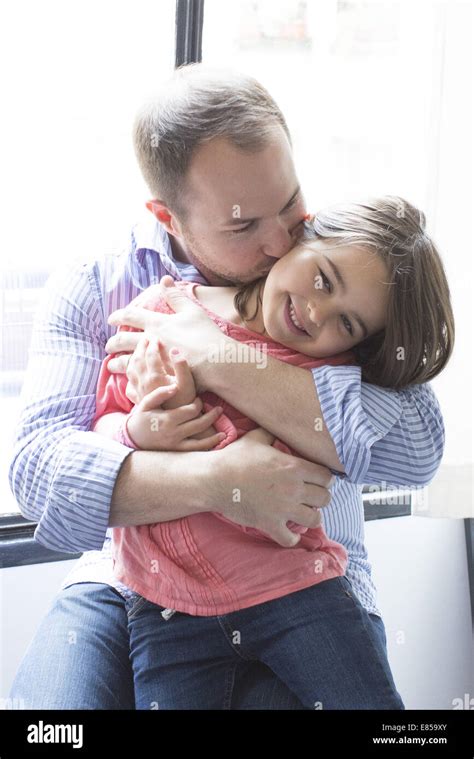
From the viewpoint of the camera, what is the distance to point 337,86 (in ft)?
7.43

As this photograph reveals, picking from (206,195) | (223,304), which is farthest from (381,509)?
(206,195)

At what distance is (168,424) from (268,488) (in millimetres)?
189

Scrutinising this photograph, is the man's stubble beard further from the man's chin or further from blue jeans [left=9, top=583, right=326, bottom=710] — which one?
blue jeans [left=9, top=583, right=326, bottom=710]

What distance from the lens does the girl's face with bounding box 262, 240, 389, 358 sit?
4.73 feet

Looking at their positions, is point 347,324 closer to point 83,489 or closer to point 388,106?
point 83,489

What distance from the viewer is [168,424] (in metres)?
1.44

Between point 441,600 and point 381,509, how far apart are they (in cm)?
31

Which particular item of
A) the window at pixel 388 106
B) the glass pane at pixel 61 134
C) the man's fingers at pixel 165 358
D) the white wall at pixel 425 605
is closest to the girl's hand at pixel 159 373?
the man's fingers at pixel 165 358

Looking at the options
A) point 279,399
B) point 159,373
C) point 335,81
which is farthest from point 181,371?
point 335,81

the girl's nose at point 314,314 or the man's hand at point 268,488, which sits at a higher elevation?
the girl's nose at point 314,314

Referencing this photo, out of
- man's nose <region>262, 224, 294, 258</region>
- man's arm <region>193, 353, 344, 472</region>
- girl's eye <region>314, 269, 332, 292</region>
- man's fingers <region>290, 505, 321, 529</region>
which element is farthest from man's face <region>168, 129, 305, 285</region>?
man's fingers <region>290, 505, 321, 529</region>

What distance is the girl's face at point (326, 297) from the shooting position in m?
1.44

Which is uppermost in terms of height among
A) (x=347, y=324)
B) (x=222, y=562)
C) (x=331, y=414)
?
(x=347, y=324)

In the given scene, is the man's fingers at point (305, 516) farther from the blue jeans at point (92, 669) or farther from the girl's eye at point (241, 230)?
the girl's eye at point (241, 230)
